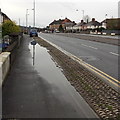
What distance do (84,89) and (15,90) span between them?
206 cm

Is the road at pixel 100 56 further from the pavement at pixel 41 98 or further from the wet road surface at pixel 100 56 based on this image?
the pavement at pixel 41 98

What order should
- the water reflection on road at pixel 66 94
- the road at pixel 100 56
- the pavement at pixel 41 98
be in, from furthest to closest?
the road at pixel 100 56 < the water reflection on road at pixel 66 94 < the pavement at pixel 41 98

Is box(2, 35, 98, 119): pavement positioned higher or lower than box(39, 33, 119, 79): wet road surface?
lower

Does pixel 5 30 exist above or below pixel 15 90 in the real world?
above

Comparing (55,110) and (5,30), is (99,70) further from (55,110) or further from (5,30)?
(5,30)

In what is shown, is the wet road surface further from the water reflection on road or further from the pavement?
the pavement

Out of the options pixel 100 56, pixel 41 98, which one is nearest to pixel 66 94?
pixel 41 98

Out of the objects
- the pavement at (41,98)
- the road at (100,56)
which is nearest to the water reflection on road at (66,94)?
the pavement at (41,98)

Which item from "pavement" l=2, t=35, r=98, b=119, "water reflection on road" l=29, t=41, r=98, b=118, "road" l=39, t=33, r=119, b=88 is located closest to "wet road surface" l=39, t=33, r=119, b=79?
"road" l=39, t=33, r=119, b=88

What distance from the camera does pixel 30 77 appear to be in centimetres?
860

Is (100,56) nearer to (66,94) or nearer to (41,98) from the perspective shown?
(66,94)

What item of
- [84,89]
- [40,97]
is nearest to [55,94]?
[40,97]

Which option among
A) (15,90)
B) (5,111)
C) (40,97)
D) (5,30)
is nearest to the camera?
(5,111)

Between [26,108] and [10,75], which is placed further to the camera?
[10,75]
